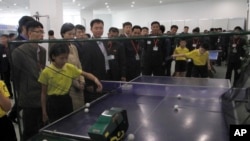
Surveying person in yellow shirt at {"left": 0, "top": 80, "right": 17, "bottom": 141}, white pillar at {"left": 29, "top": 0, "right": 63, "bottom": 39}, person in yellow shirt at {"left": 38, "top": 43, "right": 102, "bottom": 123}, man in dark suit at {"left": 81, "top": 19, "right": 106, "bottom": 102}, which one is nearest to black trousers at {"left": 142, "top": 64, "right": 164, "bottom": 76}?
man in dark suit at {"left": 81, "top": 19, "right": 106, "bottom": 102}

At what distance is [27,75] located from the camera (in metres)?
2.07

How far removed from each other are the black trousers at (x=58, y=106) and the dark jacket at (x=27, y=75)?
0.16 m

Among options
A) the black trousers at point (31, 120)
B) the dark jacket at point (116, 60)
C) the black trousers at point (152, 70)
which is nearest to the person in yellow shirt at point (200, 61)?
the black trousers at point (152, 70)

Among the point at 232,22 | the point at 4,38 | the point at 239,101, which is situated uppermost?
the point at 232,22

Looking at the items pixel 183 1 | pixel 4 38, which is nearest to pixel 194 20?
pixel 183 1

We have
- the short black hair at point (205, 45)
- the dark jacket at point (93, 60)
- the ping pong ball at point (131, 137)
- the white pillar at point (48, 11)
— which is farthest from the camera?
the white pillar at point (48, 11)

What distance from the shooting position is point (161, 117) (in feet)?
5.87

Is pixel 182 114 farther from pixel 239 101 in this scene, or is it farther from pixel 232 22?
pixel 232 22

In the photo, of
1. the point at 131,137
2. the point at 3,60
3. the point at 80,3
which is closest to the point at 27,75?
the point at 131,137

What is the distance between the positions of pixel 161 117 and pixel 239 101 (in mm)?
731

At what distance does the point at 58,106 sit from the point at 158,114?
0.82 metres

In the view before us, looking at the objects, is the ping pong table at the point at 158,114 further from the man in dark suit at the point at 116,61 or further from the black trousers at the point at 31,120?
the man in dark suit at the point at 116,61

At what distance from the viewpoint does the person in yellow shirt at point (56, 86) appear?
1.97 m

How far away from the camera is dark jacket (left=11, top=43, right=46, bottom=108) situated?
6.63ft
